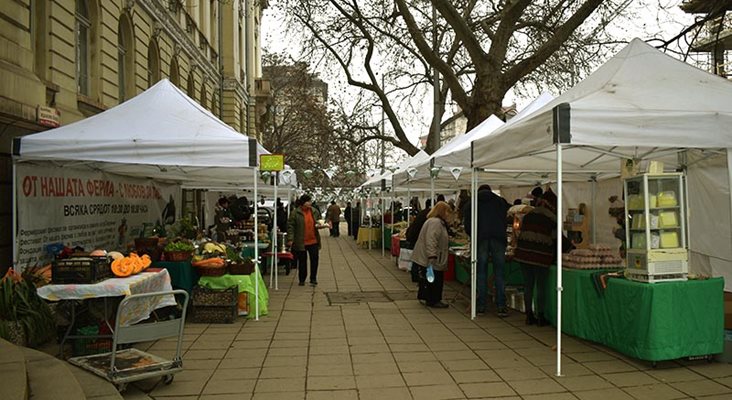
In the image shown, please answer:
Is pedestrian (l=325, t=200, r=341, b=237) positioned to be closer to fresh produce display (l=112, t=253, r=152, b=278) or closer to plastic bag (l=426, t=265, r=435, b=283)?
plastic bag (l=426, t=265, r=435, b=283)

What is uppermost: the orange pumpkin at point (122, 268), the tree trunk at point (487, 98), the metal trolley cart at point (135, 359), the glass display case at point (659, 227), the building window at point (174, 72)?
the building window at point (174, 72)

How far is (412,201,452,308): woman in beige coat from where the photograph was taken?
9180mm

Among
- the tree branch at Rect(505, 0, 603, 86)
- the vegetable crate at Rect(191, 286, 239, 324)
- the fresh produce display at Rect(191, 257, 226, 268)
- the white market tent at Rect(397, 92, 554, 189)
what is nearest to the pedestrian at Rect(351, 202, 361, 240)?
the white market tent at Rect(397, 92, 554, 189)

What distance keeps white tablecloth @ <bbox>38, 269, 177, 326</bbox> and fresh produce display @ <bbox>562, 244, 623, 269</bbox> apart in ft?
15.5

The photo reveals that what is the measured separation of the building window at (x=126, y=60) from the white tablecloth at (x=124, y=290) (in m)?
8.87

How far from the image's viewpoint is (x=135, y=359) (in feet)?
18.4

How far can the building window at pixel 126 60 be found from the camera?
14414 mm

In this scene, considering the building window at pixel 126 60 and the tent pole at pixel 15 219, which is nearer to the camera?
the tent pole at pixel 15 219

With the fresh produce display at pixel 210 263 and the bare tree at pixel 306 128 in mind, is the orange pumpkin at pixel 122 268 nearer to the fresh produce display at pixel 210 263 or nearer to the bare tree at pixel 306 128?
the fresh produce display at pixel 210 263

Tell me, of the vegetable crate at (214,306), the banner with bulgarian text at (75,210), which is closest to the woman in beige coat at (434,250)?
the vegetable crate at (214,306)

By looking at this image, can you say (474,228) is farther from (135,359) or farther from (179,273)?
(135,359)

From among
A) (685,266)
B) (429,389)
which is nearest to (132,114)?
→ (429,389)

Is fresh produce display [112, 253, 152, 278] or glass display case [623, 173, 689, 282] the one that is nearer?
glass display case [623, 173, 689, 282]

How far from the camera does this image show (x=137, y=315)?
21.4ft
